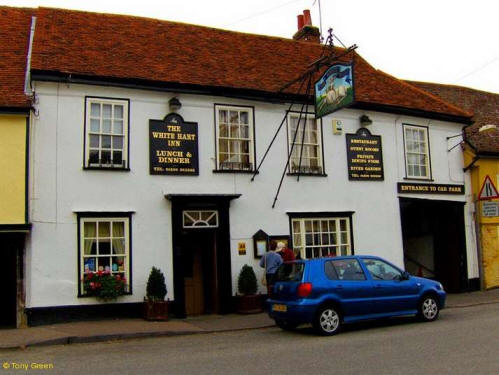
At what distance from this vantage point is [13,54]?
1447cm

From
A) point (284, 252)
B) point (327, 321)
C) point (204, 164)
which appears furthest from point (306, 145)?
point (327, 321)

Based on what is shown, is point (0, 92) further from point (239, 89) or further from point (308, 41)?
point (308, 41)

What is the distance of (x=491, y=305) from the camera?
14453 mm

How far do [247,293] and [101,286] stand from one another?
364 centimetres

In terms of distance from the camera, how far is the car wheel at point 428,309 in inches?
459

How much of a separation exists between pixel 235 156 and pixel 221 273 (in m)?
3.15

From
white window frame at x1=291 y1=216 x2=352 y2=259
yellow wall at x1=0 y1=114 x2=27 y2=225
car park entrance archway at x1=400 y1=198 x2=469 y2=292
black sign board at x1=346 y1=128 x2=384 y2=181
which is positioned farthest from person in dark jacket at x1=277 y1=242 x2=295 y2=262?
yellow wall at x1=0 y1=114 x2=27 y2=225

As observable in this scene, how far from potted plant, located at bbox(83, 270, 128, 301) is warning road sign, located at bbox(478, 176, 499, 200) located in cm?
1122

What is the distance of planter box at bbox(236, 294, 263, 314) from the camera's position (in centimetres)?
1393

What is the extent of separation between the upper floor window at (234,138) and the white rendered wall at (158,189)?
0.72 ft

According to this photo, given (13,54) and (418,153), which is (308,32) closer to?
(418,153)

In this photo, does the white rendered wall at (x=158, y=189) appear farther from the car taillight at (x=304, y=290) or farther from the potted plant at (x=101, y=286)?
the car taillight at (x=304, y=290)

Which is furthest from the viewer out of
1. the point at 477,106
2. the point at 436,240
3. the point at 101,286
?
the point at 477,106

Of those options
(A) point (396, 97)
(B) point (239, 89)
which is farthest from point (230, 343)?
(A) point (396, 97)
